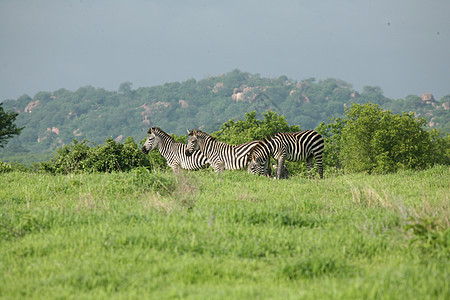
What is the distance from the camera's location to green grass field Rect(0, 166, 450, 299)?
16.5 ft

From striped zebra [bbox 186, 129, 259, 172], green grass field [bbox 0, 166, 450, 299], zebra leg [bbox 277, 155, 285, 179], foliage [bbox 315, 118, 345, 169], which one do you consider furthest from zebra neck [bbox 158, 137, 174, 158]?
foliage [bbox 315, 118, 345, 169]

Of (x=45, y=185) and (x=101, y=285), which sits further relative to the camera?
(x=45, y=185)

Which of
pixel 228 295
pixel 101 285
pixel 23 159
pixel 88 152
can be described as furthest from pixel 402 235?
pixel 23 159

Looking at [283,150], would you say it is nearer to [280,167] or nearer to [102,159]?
[280,167]

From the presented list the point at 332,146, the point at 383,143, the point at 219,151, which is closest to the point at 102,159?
the point at 219,151

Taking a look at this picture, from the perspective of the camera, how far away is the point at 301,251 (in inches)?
246

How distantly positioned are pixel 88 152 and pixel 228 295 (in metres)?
13.5

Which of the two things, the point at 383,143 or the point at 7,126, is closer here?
the point at 383,143

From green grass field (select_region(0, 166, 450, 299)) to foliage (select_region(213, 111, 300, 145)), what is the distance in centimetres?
3014

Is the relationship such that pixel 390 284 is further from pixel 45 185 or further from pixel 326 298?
pixel 45 185

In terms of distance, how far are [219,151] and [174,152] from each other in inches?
87.0

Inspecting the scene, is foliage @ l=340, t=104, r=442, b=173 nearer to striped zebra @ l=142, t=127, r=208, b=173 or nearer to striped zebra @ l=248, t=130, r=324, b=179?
striped zebra @ l=248, t=130, r=324, b=179

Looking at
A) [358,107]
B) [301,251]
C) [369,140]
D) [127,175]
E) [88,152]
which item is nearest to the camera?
[301,251]

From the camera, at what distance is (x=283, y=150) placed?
16.8m
